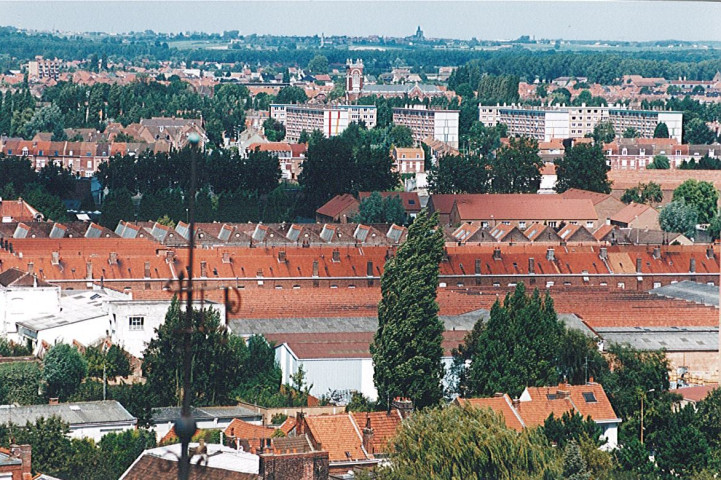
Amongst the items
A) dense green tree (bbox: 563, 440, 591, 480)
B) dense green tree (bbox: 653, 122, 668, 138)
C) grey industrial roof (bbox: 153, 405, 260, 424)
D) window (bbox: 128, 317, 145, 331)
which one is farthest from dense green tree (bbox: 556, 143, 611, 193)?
dense green tree (bbox: 563, 440, 591, 480)

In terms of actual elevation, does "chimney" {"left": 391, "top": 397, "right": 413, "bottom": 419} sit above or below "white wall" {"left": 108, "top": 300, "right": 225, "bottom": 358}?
above

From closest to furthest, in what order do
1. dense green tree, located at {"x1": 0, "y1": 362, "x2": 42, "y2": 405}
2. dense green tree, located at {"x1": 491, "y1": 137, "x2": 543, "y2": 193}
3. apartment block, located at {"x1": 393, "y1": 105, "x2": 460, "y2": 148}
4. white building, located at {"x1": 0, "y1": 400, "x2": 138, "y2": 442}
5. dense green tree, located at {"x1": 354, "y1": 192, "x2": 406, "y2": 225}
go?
white building, located at {"x1": 0, "y1": 400, "x2": 138, "y2": 442}
dense green tree, located at {"x1": 0, "y1": 362, "x2": 42, "y2": 405}
dense green tree, located at {"x1": 354, "y1": 192, "x2": 406, "y2": 225}
dense green tree, located at {"x1": 491, "y1": 137, "x2": 543, "y2": 193}
apartment block, located at {"x1": 393, "y1": 105, "x2": 460, "y2": 148}

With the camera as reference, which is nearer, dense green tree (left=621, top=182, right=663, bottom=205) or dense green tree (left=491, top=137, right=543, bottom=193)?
dense green tree (left=621, top=182, right=663, bottom=205)

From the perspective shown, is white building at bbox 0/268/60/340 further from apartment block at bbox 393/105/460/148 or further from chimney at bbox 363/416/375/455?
apartment block at bbox 393/105/460/148

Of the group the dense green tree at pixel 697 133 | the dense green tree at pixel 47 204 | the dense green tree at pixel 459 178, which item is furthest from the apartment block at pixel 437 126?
the dense green tree at pixel 47 204

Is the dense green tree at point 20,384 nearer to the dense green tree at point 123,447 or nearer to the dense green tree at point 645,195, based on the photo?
the dense green tree at point 123,447

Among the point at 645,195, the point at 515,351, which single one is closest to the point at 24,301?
the point at 515,351

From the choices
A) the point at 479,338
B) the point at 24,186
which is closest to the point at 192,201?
the point at 479,338
